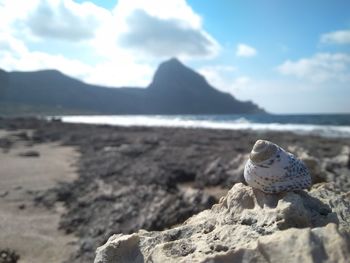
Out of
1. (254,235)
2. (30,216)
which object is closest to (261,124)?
(30,216)

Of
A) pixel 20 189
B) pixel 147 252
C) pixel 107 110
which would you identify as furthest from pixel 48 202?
pixel 107 110

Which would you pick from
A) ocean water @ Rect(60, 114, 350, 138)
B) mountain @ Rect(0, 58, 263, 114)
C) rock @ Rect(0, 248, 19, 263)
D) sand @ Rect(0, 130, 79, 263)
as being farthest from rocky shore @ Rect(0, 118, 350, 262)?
mountain @ Rect(0, 58, 263, 114)

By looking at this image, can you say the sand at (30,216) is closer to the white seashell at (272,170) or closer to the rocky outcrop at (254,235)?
the rocky outcrop at (254,235)

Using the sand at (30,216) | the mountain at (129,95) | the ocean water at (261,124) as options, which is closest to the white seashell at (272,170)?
the sand at (30,216)

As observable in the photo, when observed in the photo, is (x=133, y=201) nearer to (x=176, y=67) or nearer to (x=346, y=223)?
(x=346, y=223)

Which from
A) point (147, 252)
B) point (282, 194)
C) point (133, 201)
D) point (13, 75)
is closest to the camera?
point (147, 252)

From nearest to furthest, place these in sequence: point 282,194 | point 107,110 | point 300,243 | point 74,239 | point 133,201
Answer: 1. point 300,243
2. point 282,194
3. point 74,239
4. point 133,201
5. point 107,110

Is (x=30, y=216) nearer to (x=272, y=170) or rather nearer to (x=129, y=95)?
(x=272, y=170)
